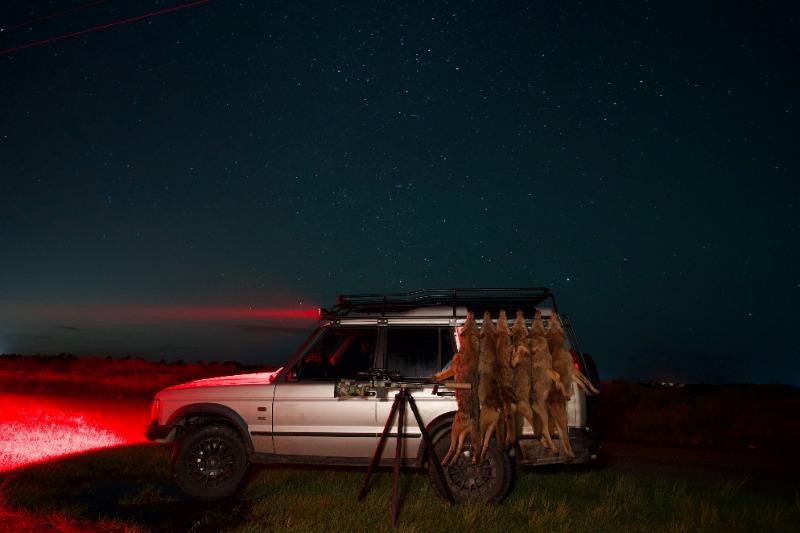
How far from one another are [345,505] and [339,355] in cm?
169

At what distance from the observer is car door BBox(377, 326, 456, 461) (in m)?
6.92

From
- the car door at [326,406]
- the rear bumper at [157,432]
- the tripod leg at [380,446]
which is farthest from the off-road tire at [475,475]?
the rear bumper at [157,432]

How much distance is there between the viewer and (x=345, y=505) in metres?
6.84

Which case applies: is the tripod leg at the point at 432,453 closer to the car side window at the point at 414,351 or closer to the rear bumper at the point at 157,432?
the car side window at the point at 414,351

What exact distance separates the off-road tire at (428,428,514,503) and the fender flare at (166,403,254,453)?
7.23 ft

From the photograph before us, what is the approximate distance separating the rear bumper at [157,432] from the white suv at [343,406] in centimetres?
1

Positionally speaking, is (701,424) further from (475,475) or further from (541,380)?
(541,380)

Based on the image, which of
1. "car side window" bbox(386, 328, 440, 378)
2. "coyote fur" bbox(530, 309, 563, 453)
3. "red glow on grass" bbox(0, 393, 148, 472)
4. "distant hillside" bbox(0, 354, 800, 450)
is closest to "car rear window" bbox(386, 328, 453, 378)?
"car side window" bbox(386, 328, 440, 378)

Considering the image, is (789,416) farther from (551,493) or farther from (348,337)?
(348,337)

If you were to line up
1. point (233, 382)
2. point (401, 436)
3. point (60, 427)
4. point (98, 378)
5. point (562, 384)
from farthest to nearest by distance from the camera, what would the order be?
point (98, 378)
point (60, 427)
point (233, 382)
point (401, 436)
point (562, 384)

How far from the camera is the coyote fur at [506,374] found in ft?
18.0

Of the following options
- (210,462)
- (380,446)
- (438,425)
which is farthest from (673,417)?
(210,462)

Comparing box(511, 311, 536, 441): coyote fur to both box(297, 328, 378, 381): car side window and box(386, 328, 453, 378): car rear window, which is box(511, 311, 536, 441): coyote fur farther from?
box(297, 328, 378, 381): car side window

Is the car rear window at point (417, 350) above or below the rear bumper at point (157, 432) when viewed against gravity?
above
